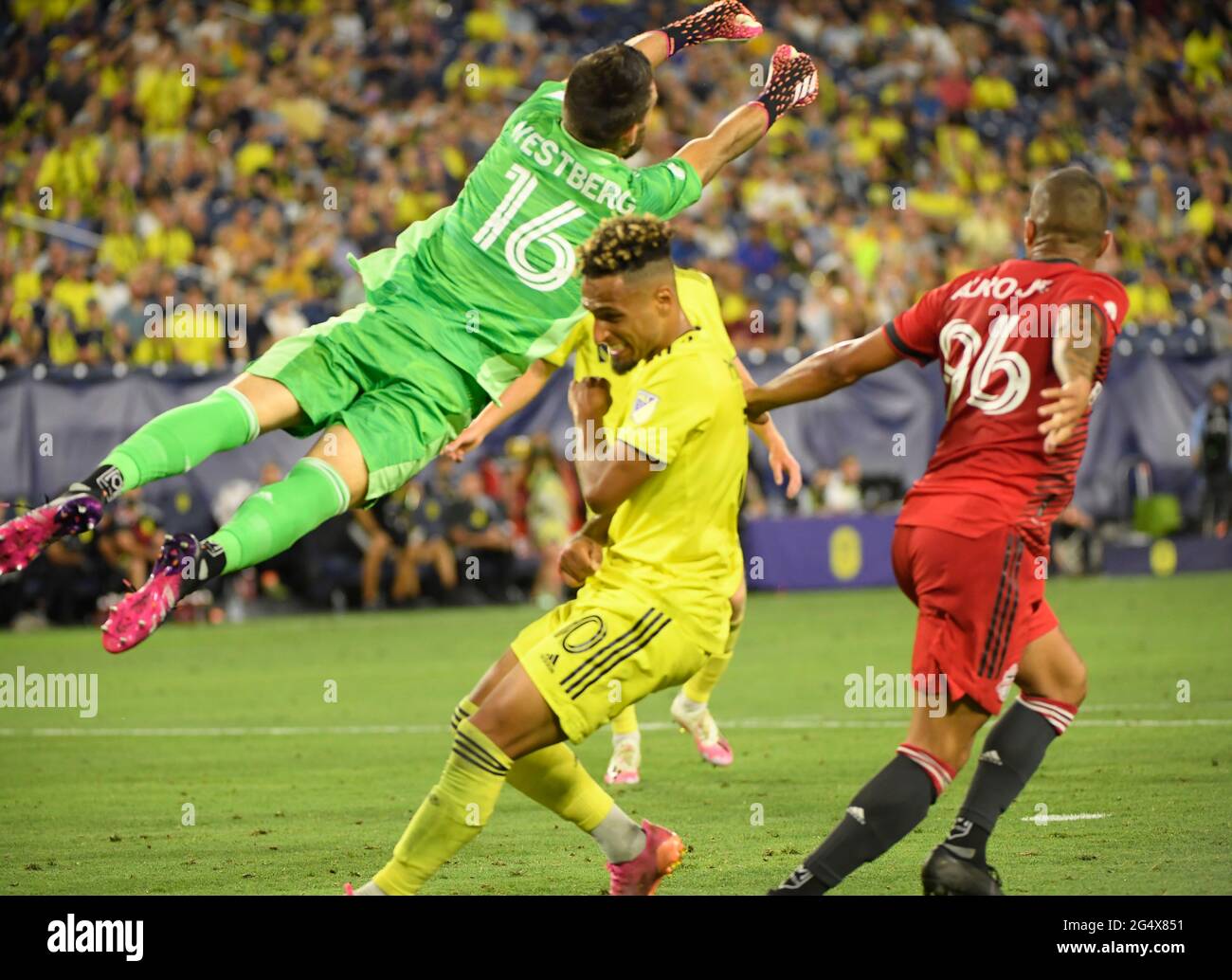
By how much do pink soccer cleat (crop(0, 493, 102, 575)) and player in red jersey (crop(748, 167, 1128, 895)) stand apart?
238 centimetres

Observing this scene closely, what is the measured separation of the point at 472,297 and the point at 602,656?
2.28m

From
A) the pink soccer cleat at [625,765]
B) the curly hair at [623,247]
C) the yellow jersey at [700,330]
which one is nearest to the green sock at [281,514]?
the yellow jersey at [700,330]

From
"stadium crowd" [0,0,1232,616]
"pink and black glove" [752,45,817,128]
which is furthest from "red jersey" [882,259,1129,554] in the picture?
"stadium crowd" [0,0,1232,616]

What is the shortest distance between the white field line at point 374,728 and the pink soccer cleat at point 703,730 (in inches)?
69.3

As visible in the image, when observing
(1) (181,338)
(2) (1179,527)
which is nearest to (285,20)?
(1) (181,338)

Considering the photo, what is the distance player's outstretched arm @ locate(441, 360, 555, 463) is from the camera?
763cm

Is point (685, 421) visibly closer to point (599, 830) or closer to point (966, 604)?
point (966, 604)

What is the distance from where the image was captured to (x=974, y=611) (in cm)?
597

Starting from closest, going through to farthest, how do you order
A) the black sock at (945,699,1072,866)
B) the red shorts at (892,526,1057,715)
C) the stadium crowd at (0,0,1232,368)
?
the red shorts at (892,526,1057,715), the black sock at (945,699,1072,866), the stadium crowd at (0,0,1232,368)

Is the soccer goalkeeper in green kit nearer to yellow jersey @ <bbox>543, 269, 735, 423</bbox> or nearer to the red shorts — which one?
yellow jersey @ <bbox>543, 269, 735, 423</bbox>

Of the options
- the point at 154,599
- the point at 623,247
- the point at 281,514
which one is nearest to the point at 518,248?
the point at 281,514

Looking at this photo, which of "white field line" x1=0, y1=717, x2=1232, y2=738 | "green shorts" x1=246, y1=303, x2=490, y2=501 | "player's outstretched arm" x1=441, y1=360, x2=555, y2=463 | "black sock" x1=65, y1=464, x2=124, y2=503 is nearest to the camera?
"black sock" x1=65, y1=464, x2=124, y2=503

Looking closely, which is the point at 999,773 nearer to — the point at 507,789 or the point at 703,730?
the point at 703,730

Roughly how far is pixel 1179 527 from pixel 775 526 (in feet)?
16.3
